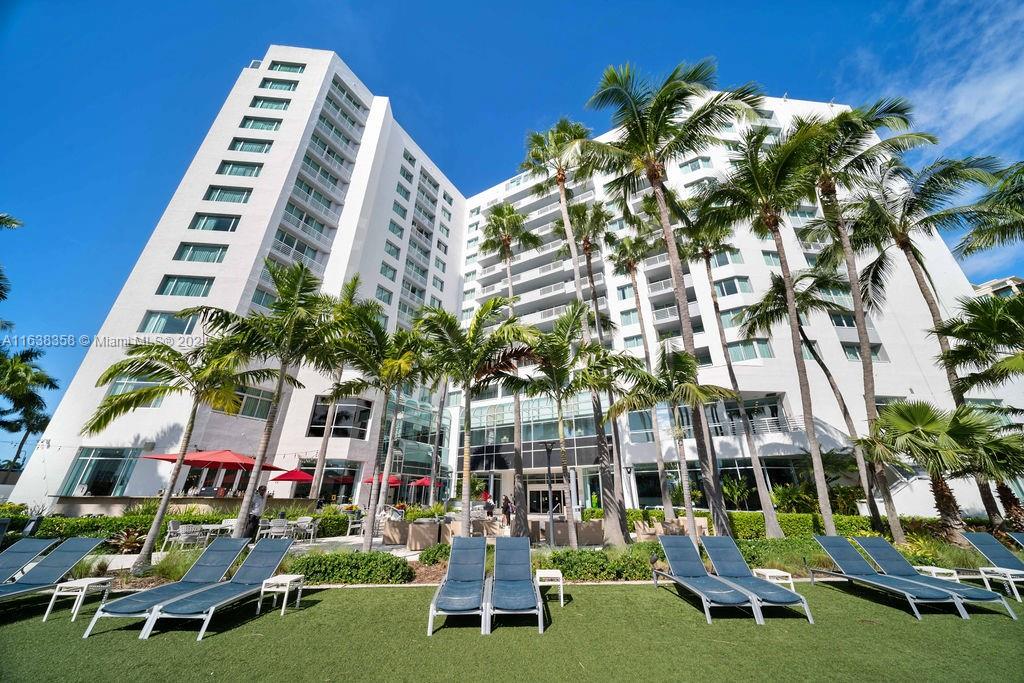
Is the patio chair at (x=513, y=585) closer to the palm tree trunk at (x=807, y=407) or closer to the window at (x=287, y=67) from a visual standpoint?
the palm tree trunk at (x=807, y=407)

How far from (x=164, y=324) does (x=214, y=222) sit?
26.4 ft

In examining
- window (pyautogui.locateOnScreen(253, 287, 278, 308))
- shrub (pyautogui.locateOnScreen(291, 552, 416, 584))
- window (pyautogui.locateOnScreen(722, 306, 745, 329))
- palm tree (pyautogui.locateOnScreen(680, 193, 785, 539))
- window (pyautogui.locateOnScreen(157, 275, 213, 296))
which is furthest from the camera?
window (pyautogui.locateOnScreen(253, 287, 278, 308))

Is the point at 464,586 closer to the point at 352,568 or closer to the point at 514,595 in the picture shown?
the point at 514,595

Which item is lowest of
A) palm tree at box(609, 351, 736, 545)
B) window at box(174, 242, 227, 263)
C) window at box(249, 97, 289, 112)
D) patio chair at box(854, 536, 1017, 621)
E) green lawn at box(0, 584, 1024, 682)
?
green lawn at box(0, 584, 1024, 682)

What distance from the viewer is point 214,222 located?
2566 cm

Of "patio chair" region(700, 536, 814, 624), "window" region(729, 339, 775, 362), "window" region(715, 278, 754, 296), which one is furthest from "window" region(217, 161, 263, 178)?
"window" region(729, 339, 775, 362)

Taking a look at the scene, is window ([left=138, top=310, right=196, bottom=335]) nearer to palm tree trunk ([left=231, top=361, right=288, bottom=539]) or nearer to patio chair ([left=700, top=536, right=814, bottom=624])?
palm tree trunk ([left=231, top=361, right=288, bottom=539])

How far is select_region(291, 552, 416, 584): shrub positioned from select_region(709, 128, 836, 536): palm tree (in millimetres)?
12766

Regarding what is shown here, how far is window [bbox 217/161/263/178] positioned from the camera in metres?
27.6

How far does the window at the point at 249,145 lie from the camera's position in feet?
94.0

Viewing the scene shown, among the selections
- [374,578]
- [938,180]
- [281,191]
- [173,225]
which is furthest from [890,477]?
[173,225]

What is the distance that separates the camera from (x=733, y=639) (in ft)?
17.2

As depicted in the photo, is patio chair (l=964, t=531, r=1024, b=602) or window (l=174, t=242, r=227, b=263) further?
window (l=174, t=242, r=227, b=263)

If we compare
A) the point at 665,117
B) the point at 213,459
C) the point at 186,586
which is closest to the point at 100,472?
the point at 213,459
